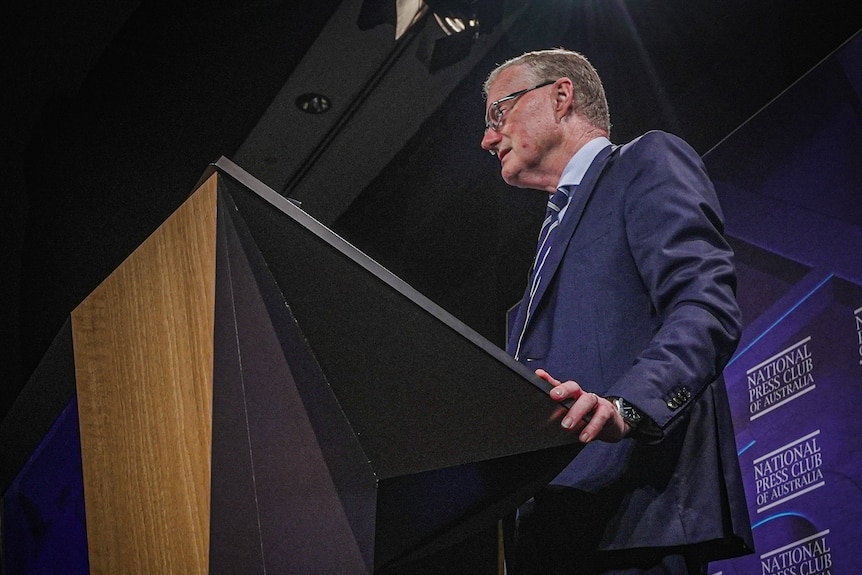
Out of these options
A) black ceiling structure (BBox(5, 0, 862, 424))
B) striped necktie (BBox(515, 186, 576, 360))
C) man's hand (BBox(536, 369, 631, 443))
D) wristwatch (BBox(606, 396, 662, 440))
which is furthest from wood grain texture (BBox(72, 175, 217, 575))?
black ceiling structure (BBox(5, 0, 862, 424))

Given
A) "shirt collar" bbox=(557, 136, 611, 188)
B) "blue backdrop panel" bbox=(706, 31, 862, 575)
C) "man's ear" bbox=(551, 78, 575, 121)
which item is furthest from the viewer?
"blue backdrop panel" bbox=(706, 31, 862, 575)

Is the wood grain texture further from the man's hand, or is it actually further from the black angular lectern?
the man's hand

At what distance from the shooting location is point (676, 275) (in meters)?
1.22

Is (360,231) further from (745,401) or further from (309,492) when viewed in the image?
(309,492)

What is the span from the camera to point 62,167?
3.96 metres

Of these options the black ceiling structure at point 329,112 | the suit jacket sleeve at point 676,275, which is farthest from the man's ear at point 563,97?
the black ceiling structure at point 329,112

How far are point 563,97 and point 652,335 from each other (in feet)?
2.35

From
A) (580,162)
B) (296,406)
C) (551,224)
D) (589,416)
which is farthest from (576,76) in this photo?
(296,406)

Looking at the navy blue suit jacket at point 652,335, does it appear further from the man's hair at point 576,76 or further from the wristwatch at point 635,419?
the man's hair at point 576,76

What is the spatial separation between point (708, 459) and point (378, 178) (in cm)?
332

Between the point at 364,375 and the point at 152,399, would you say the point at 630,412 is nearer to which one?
the point at 364,375

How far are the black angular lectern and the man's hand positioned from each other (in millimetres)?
16

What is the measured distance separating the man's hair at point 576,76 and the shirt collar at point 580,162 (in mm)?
132

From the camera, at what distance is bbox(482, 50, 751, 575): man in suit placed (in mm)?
1104
